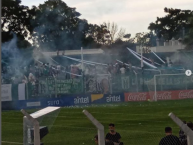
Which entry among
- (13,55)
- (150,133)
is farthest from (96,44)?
(150,133)

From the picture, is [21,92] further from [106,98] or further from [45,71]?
[45,71]

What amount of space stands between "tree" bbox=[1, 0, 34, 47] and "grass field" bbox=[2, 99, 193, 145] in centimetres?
2686

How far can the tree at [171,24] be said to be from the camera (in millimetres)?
85688

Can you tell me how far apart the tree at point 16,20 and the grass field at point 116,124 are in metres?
26.9

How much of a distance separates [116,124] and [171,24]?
6192cm

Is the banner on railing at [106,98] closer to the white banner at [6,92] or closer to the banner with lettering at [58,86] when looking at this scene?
the banner with lettering at [58,86]

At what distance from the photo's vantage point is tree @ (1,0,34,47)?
204 ft

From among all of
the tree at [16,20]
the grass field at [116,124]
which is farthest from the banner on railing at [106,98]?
the tree at [16,20]

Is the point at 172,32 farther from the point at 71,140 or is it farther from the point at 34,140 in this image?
the point at 34,140

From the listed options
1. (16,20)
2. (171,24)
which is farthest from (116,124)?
(171,24)

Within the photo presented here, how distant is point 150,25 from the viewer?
93.3 m

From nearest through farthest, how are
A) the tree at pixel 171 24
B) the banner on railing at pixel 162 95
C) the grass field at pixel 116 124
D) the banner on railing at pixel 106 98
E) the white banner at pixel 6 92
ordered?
the grass field at pixel 116 124
the white banner at pixel 6 92
the banner on railing at pixel 106 98
the banner on railing at pixel 162 95
the tree at pixel 171 24

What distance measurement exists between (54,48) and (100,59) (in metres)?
8.13

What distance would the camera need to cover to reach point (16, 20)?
2552 inches
